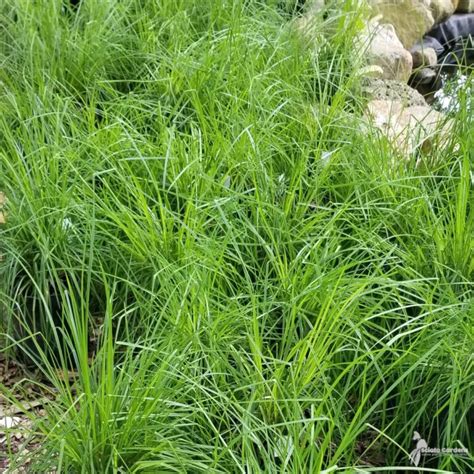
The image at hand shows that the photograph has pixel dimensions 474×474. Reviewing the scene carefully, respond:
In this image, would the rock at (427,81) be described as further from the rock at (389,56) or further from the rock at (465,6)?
the rock at (465,6)

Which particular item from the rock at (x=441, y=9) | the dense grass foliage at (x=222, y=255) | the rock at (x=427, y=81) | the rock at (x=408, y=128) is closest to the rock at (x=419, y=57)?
the rock at (x=427, y=81)

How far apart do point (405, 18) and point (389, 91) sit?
1491 mm

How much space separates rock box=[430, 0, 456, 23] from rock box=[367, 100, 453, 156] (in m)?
2.53

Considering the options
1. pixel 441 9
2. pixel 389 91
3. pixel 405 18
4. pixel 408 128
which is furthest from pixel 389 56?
pixel 441 9

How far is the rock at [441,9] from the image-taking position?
19.6ft

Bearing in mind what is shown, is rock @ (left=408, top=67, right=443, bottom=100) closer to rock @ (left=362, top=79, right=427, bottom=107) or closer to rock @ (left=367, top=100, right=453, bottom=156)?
rock @ (left=362, top=79, right=427, bottom=107)

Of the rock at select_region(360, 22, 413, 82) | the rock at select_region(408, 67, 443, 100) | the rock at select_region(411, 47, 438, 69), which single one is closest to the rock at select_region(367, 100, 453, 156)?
the rock at select_region(360, 22, 413, 82)

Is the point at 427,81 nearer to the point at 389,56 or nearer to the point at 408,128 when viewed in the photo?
the point at 389,56

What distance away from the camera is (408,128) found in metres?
3.18

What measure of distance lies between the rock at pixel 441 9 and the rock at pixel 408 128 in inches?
99.6

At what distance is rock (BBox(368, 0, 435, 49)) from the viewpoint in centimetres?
501

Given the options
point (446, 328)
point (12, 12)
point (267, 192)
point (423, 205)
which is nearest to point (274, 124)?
point (267, 192)

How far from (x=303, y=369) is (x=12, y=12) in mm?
2482

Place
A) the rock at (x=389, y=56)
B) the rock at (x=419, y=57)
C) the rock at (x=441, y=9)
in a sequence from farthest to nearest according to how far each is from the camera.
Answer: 1. the rock at (x=441, y=9)
2. the rock at (x=419, y=57)
3. the rock at (x=389, y=56)
